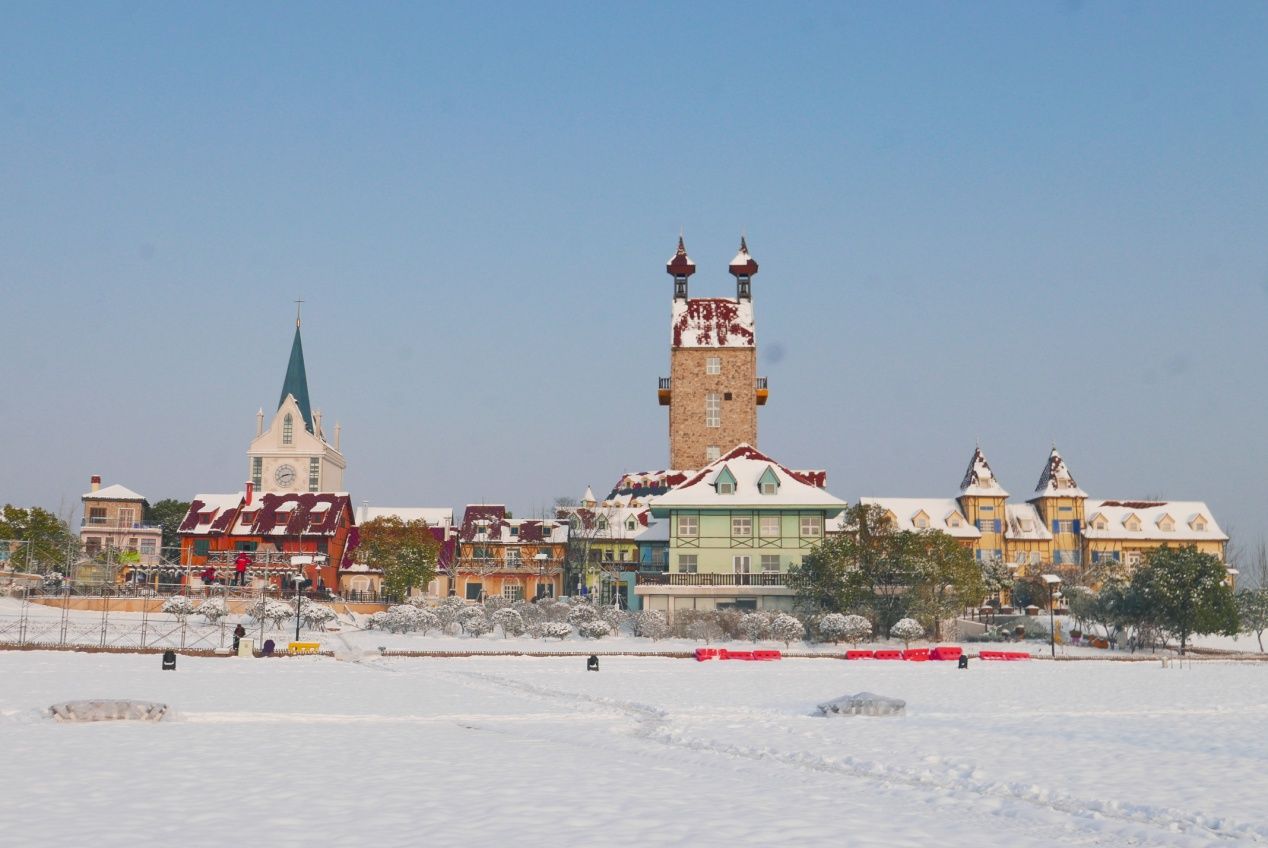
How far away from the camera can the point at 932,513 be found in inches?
3878

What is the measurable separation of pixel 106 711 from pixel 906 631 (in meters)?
34.3

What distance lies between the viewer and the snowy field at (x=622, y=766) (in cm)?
1121

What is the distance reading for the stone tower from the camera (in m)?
82.1

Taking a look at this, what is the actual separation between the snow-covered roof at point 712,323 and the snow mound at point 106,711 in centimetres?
6582

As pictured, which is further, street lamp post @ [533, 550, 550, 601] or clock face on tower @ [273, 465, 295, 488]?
clock face on tower @ [273, 465, 295, 488]

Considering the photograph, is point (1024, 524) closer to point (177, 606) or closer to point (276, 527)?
point (276, 527)

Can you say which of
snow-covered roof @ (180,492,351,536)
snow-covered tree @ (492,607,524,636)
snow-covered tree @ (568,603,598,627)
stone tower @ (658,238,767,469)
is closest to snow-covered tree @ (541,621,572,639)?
snow-covered tree @ (492,607,524,636)

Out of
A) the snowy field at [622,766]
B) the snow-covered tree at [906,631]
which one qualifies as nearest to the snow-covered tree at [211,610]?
the snowy field at [622,766]

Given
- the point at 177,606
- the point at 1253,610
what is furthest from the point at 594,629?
the point at 1253,610

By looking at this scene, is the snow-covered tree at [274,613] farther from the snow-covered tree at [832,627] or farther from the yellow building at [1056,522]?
the yellow building at [1056,522]

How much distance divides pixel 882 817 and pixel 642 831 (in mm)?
2749

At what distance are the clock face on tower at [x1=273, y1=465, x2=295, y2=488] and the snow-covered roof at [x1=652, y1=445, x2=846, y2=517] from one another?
54815 mm

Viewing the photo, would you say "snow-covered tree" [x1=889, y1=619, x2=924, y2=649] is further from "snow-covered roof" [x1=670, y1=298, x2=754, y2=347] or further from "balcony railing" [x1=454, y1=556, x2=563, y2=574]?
"balcony railing" [x1=454, y1=556, x2=563, y2=574]

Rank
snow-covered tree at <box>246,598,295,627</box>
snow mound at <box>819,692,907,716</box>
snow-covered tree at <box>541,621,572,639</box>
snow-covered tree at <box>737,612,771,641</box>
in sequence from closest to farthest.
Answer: snow mound at <box>819,692,907,716</box>
snow-covered tree at <box>541,621,572,639</box>
snow-covered tree at <box>737,612,771,641</box>
snow-covered tree at <box>246,598,295,627</box>
